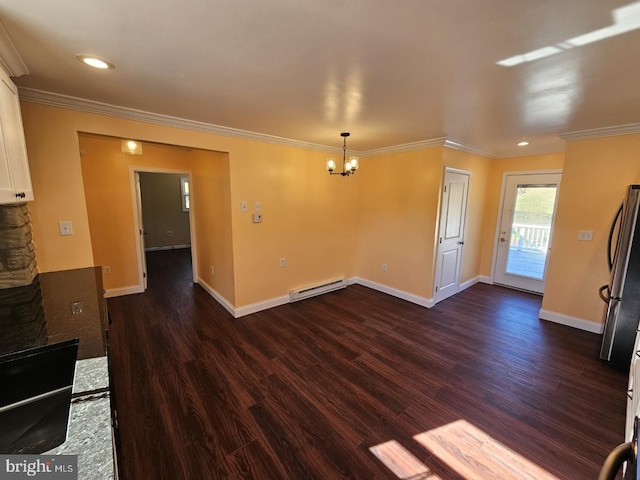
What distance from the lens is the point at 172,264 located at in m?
6.21

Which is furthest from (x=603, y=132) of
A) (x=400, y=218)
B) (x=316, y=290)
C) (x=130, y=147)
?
(x=130, y=147)

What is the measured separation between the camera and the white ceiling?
1192 mm

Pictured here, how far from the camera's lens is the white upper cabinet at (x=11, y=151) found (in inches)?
60.8

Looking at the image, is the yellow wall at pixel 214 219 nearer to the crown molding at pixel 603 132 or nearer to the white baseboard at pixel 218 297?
the white baseboard at pixel 218 297

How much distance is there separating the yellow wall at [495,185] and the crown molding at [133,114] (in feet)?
12.3

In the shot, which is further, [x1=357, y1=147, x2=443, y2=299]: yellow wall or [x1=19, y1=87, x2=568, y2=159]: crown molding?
[x1=357, y1=147, x2=443, y2=299]: yellow wall

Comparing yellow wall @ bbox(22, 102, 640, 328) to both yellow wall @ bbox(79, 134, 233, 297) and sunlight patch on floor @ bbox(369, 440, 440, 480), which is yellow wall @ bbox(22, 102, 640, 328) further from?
sunlight patch on floor @ bbox(369, 440, 440, 480)

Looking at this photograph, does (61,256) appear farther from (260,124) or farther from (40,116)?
(260,124)

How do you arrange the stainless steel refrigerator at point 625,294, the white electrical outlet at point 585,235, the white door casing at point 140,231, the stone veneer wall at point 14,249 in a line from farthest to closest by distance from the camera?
the white door casing at point 140,231
the white electrical outlet at point 585,235
the stainless steel refrigerator at point 625,294
the stone veneer wall at point 14,249

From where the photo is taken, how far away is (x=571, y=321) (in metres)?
3.43

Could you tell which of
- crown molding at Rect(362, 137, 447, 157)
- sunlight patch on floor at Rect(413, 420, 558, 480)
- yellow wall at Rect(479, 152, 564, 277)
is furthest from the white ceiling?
sunlight patch on floor at Rect(413, 420, 558, 480)

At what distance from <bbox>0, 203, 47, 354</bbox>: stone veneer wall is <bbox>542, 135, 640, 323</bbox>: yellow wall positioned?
502 cm

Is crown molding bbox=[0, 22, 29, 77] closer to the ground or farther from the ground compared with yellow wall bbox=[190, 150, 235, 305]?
farther from the ground

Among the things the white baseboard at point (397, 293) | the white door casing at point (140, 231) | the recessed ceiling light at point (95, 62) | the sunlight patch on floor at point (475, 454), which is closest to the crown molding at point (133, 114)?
the recessed ceiling light at point (95, 62)
